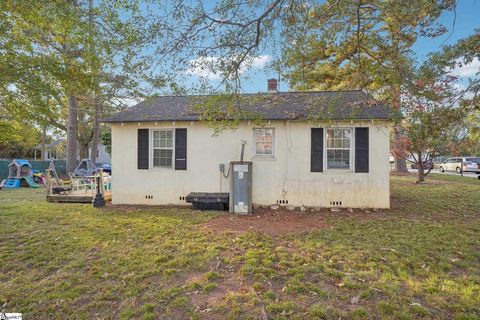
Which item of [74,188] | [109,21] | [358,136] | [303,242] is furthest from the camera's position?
[74,188]

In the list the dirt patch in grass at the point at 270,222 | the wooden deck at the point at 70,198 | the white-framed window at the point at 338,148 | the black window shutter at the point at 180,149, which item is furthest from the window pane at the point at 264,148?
the wooden deck at the point at 70,198

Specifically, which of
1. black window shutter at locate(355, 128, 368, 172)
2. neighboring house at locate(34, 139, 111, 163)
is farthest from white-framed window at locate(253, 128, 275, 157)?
neighboring house at locate(34, 139, 111, 163)

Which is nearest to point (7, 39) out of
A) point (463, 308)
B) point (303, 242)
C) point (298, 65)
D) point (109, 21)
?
point (109, 21)

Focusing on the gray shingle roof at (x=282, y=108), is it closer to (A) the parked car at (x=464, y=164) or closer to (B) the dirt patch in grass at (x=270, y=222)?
(B) the dirt patch in grass at (x=270, y=222)

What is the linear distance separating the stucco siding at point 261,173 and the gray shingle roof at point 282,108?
0.89ft

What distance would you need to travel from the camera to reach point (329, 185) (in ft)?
27.4

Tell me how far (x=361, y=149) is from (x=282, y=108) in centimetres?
277

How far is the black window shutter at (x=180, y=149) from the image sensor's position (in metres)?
A: 8.93

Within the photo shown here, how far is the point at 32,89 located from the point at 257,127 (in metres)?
5.73

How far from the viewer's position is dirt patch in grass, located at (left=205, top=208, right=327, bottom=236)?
245 inches

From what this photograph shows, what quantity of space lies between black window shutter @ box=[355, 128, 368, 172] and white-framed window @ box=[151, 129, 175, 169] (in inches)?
232

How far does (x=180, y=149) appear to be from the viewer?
29.4 feet

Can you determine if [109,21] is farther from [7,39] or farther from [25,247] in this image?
[25,247]

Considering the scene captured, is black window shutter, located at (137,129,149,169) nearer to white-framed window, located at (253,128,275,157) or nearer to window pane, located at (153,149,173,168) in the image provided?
window pane, located at (153,149,173,168)
